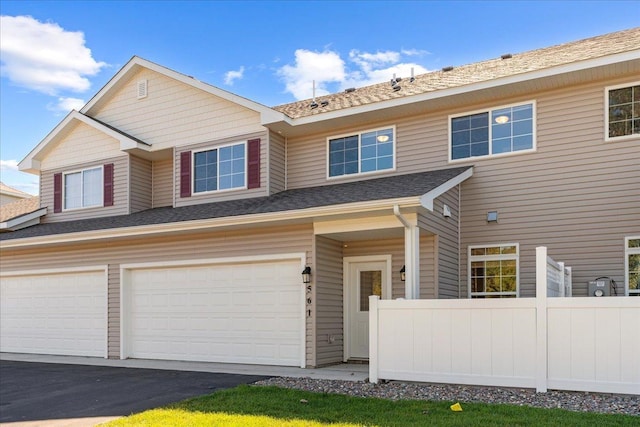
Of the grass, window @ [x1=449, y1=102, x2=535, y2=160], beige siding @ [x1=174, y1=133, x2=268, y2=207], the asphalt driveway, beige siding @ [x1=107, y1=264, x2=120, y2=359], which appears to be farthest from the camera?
beige siding @ [x1=107, y1=264, x2=120, y2=359]

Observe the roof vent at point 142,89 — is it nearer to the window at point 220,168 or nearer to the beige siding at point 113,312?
the window at point 220,168

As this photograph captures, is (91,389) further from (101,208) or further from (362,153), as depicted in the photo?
(101,208)

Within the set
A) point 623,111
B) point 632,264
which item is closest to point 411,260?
point 632,264

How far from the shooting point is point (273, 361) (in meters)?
11.0

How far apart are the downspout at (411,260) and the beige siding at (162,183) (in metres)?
7.66

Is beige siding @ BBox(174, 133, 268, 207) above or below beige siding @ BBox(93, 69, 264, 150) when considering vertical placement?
below

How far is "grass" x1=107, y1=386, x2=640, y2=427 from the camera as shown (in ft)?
19.4

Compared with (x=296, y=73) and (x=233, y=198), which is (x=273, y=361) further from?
(x=296, y=73)

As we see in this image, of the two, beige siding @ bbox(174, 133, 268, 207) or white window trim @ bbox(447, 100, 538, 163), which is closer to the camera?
white window trim @ bbox(447, 100, 538, 163)

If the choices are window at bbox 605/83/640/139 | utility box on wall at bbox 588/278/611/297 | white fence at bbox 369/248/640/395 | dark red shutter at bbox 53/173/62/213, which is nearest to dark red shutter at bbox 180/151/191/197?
dark red shutter at bbox 53/173/62/213

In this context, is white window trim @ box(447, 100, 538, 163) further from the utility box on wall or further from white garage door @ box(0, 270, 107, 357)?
white garage door @ box(0, 270, 107, 357)

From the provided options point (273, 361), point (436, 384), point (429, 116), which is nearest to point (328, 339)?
point (273, 361)

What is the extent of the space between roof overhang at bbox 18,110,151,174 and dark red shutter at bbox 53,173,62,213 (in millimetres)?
803

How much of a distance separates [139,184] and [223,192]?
298cm
